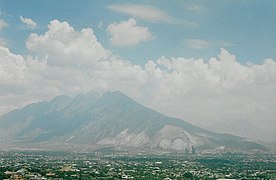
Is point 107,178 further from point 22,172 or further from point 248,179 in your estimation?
point 248,179

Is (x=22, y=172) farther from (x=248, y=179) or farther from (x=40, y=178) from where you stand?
(x=248, y=179)

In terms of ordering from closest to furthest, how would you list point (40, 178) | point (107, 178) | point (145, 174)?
point (40, 178)
point (107, 178)
point (145, 174)

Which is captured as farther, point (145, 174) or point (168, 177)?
point (145, 174)

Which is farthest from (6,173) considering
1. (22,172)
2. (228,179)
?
(228,179)

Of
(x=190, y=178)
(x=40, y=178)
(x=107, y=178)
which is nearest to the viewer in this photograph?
(x=40, y=178)

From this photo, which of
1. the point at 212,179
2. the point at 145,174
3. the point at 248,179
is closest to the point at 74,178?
the point at 145,174

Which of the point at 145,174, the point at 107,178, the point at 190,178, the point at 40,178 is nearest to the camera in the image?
the point at 40,178

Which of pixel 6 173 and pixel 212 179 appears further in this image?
pixel 212 179

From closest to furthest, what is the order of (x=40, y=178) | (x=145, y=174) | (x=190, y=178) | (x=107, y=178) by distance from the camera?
1. (x=40, y=178)
2. (x=107, y=178)
3. (x=190, y=178)
4. (x=145, y=174)
